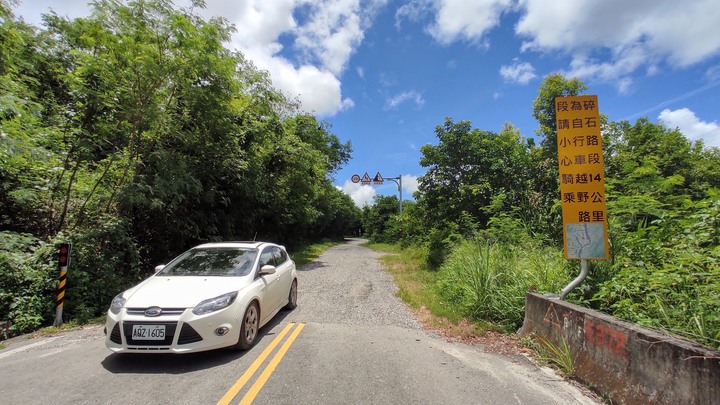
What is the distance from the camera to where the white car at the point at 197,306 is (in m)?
4.18

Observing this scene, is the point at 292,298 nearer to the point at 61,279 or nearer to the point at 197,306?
the point at 197,306

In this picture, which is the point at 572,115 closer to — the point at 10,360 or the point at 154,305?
the point at 154,305

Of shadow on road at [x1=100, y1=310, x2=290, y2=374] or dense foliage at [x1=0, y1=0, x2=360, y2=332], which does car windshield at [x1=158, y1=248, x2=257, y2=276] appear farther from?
dense foliage at [x1=0, y1=0, x2=360, y2=332]

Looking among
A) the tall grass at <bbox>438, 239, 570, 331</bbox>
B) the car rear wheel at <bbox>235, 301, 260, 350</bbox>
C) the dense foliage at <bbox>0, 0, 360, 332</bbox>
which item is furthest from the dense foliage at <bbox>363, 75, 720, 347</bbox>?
the dense foliage at <bbox>0, 0, 360, 332</bbox>

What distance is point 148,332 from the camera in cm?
417

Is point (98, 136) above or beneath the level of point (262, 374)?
above

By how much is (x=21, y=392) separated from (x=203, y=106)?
6.41 m

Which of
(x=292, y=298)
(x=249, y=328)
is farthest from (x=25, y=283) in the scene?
(x=292, y=298)

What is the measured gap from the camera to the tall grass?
6.01 meters

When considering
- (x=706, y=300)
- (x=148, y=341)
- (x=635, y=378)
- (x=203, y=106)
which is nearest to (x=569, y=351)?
(x=635, y=378)

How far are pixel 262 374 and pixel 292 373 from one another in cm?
34

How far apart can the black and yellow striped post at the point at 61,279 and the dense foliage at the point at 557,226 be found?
7271mm

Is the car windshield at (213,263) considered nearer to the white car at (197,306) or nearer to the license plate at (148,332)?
the white car at (197,306)

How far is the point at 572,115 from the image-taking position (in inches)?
202
